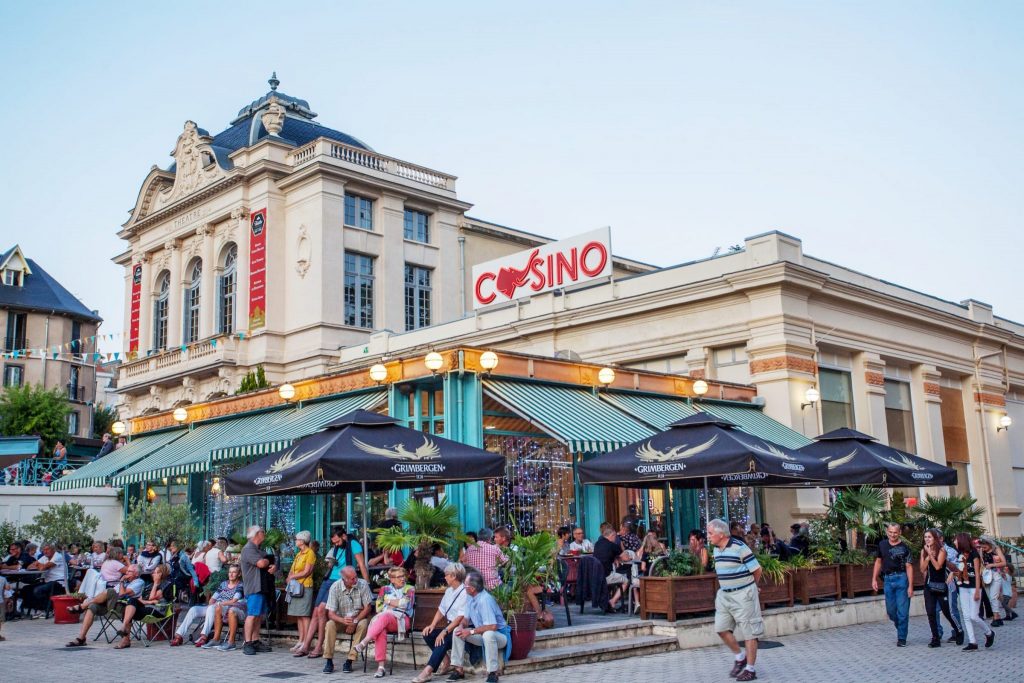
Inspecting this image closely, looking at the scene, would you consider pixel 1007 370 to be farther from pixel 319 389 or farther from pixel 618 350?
Result: pixel 319 389

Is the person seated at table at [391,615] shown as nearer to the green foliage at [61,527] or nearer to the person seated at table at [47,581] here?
the person seated at table at [47,581]

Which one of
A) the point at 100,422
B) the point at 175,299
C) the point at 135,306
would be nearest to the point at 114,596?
the point at 175,299

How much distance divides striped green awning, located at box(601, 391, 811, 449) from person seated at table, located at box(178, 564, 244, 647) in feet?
25.0

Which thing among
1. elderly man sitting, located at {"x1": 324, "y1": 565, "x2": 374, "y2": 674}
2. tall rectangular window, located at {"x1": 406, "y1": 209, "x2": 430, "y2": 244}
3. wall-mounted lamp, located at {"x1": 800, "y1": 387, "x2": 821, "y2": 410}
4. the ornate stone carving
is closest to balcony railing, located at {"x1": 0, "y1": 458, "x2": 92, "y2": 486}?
the ornate stone carving

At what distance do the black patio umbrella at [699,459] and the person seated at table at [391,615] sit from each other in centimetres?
386

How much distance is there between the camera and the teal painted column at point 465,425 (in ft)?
49.5

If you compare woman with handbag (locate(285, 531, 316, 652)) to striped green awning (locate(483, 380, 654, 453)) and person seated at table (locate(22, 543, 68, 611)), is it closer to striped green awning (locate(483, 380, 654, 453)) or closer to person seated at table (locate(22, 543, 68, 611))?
striped green awning (locate(483, 380, 654, 453))

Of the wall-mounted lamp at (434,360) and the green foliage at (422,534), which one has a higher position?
the wall-mounted lamp at (434,360)

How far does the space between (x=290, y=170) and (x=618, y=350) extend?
15765 mm

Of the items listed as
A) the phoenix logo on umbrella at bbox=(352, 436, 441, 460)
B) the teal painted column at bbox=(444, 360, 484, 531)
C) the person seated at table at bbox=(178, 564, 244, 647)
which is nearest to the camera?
the phoenix logo on umbrella at bbox=(352, 436, 441, 460)

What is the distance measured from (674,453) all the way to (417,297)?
24088 mm

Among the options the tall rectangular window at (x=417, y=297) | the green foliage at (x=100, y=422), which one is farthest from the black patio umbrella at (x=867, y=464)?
the green foliage at (x=100, y=422)

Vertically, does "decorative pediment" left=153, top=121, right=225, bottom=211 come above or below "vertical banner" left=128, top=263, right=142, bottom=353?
above

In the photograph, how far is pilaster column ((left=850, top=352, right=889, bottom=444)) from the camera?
2458cm
